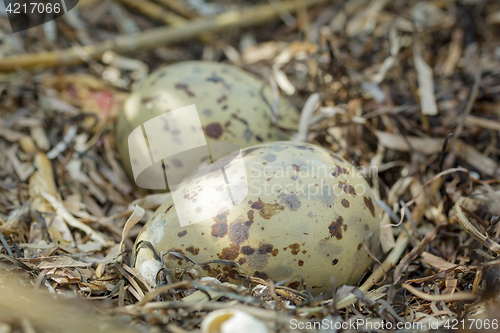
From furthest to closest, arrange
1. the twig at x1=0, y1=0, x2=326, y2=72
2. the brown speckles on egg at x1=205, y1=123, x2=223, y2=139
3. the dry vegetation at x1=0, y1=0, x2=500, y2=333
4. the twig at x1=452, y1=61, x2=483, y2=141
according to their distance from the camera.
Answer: the twig at x1=0, y1=0, x2=326, y2=72
the twig at x1=452, y1=61, x2=483, y2=141
the brown speckles on egg at x1=205, y1=123, x2=223, y2=139
the dry vegetation at x1=0, y1=0, x2=500, y2=333

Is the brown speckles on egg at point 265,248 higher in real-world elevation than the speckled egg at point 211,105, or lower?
lower

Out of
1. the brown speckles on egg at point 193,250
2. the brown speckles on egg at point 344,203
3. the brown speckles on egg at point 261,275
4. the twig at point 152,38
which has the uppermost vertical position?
the twig at point 152,38

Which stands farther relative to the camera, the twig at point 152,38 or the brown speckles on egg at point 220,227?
the twig at point 152,38

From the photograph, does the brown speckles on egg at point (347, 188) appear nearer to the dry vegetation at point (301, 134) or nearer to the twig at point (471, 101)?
the dry vegetation at point (301, 134)

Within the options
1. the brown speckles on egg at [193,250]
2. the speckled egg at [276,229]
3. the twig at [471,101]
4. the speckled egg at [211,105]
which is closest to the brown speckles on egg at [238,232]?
the speckled egg at [276,229]

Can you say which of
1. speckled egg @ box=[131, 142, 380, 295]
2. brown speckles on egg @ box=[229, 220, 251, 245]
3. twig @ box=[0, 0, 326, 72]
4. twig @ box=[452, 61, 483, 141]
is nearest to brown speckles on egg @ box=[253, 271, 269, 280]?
speckled egg @ box=[131, 142, 380, 295]

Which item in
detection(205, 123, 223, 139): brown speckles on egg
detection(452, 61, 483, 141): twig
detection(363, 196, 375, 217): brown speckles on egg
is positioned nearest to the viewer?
detection(363, 196, 375, 217): brown speckles on egg

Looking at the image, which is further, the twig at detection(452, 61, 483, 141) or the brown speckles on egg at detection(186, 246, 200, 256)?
the twig at detection(452, 61, 483, 141)

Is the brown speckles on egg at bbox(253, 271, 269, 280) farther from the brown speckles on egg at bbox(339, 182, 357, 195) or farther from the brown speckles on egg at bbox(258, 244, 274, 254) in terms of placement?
the brown speckles on egg at bbox(339, 182, 357, 195)
